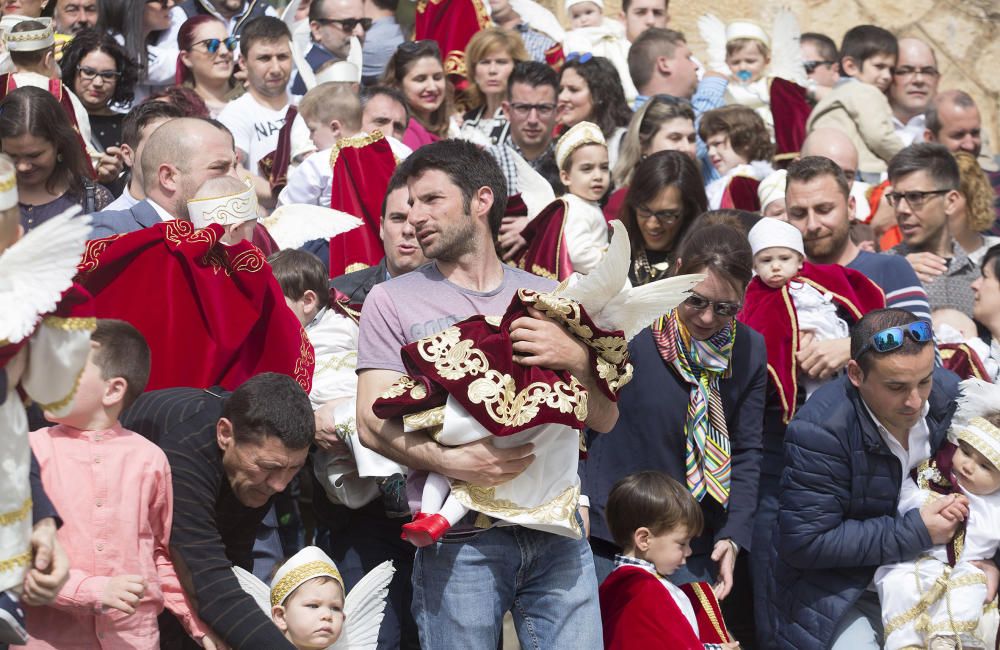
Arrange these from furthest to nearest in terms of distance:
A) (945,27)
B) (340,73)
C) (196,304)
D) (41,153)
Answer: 1. (945,27)
2. (340,73)
3. (41,153)
4. (196,304)

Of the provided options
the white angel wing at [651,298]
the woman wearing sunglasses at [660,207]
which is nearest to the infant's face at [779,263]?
the woman wearing sunglasses at [660,207]

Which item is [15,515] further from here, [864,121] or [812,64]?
[812,64]

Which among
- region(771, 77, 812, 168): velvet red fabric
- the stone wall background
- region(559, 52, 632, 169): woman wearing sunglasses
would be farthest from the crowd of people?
the stone wall background

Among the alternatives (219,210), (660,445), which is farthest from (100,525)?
(660,445)

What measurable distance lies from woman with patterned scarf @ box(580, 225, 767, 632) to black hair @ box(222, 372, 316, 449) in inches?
55.1

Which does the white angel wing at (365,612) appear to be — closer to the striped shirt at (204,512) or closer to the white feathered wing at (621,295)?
the striped shirt at (204,512)

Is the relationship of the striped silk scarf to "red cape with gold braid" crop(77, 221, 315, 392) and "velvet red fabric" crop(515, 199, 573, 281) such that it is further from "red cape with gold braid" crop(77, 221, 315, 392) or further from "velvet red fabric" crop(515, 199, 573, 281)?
"red cape with gold braid" crop(77, 221, 315, 392)

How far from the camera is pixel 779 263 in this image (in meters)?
5.99

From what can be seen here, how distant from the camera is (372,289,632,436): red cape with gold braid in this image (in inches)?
161

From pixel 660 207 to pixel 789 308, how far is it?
0.84 meters

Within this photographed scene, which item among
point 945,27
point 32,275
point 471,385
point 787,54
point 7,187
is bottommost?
point 945,27

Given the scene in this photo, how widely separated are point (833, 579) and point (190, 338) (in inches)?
95.2

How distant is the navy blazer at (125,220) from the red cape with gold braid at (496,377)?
1.51 m

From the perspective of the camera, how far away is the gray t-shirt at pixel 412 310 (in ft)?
14.5
